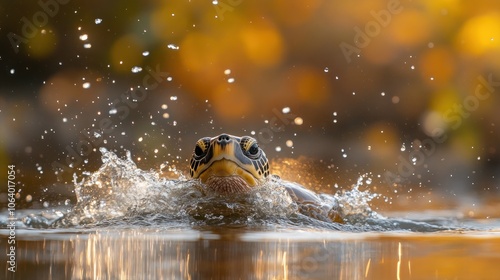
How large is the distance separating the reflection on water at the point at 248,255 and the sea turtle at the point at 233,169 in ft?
4.69

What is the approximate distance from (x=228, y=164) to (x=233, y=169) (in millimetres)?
45

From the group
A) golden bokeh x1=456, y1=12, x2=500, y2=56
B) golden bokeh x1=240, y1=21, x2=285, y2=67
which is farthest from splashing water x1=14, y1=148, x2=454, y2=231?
golden bokeh x1=456, y1=12, x2=500, y2=56

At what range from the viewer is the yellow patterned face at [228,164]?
192 inches

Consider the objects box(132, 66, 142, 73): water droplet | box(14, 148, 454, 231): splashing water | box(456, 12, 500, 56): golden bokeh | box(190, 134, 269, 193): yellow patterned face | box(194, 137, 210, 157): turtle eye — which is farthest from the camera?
box(456, 12, 500, 56): golden bokeh

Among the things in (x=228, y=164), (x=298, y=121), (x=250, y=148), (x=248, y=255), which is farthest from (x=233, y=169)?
(x=298, y=121)

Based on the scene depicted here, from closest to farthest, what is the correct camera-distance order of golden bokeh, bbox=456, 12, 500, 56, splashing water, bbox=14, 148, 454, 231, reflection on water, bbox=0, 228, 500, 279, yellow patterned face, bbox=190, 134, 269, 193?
reflection on water, bbox=0, 228, 500, 279
splashing water, bbox=14, 148, 454, 231
yellow patterned face, bbox=190, 134, 269, 193
golden bokeh, bbox=456, 12, 500, 56

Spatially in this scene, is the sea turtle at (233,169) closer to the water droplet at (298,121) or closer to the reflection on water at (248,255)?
the reflection on water at (248,255)

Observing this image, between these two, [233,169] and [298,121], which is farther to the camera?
[298,121]

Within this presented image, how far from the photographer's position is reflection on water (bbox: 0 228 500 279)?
213cm

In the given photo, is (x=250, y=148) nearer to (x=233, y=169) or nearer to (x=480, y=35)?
(x=233, y=169)

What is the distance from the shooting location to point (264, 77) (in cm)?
1166

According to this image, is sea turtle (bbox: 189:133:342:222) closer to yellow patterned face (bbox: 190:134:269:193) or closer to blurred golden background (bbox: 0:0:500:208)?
yellow patterned face (bbox: 190:134:269:193)

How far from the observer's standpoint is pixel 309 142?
34.9 feet

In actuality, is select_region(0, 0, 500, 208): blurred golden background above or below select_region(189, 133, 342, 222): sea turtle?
above
